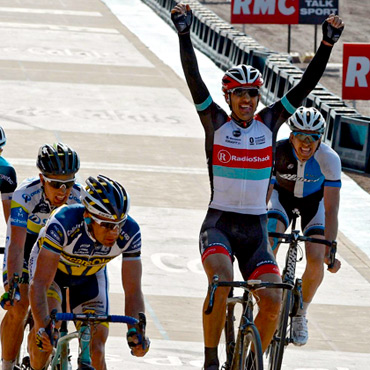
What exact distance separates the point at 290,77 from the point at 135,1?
61.3 ft

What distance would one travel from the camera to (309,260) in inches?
388

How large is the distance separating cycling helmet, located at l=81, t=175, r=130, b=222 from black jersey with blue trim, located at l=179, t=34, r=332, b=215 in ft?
5.38

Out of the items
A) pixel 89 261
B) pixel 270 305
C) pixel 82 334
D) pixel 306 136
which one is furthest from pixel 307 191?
pixel 82 334

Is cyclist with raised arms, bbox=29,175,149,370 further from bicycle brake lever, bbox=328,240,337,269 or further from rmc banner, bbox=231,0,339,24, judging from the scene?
rmc banner, bbox=231,0,339,24

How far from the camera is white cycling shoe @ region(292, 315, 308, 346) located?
952cm

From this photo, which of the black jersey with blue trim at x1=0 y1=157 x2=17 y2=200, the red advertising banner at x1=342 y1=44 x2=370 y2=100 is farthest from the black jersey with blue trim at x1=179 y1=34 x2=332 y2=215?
the red advertising banner at x1=342 y1=44 x2=370 y2=100

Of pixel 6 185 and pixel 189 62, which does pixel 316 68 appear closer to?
pixel 189 62

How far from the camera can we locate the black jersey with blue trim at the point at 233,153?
8484 mm

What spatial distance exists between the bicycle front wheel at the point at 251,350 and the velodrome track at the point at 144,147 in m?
1.93

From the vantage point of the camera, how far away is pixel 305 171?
9.91m

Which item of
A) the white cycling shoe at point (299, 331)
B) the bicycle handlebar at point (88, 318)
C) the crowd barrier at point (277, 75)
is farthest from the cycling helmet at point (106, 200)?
the crowd barrier at point (277, 75)

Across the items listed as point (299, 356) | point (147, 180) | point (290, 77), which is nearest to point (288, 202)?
point (299, 356)

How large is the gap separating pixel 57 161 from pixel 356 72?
13921 millimetres

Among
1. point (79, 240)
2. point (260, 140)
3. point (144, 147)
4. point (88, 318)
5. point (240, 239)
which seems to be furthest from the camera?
point (144, 147)
